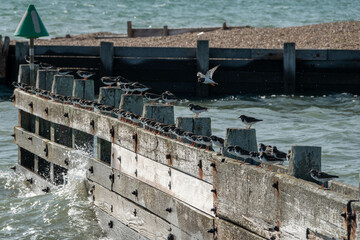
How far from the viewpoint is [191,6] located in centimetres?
7950

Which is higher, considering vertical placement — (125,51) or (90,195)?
(125,51)

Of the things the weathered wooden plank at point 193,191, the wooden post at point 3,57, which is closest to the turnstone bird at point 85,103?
the weathered wooden plank at point 193,191

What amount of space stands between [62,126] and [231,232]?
6.20 m

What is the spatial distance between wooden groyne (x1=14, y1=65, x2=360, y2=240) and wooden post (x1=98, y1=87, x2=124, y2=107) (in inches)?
0.9

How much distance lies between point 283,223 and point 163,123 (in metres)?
3.24

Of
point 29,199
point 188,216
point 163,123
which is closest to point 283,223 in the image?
point 188,216

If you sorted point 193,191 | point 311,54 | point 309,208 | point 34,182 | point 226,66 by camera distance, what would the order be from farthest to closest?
point 226,66 < point 311,54 < point 34,182 < point 193,191 < point 309,208

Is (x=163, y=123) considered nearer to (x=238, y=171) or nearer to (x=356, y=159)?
(x=238, y=171)

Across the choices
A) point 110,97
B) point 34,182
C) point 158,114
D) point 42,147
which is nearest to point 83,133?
point 110,97

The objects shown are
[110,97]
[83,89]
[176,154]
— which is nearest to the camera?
[176,154]

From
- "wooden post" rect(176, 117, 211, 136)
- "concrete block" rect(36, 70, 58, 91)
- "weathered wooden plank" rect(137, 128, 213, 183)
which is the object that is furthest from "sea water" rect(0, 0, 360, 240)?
"wooden post" rect(176, 117, 211, 136)

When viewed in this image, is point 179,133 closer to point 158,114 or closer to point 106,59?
point 158,114

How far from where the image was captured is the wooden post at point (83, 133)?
41.6ft

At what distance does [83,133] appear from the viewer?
12750 millimetres
